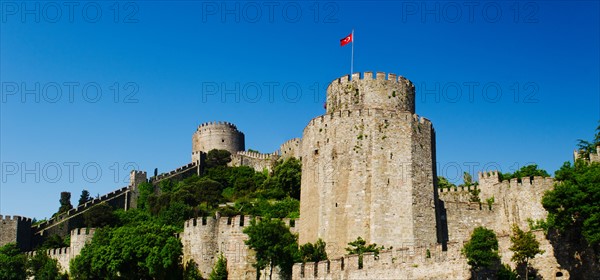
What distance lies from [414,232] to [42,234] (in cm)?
Answer: 3638

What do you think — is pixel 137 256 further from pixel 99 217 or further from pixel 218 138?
pixel 218 138

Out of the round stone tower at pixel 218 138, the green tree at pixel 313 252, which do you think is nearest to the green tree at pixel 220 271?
the green tree at pixel 313 252

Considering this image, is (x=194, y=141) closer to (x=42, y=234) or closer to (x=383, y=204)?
(x=42, y=234)

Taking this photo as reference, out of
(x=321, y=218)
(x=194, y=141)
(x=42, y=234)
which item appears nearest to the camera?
(x=321, y=218)

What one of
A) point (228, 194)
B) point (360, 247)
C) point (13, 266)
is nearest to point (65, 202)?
point (228, 194)

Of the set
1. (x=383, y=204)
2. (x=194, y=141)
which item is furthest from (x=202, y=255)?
(x=194, y=141)

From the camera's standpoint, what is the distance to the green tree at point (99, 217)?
65.7m

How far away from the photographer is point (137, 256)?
47406 mm

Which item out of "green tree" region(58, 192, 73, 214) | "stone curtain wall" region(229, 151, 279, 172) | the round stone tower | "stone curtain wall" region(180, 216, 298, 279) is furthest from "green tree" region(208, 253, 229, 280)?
the round stone tower

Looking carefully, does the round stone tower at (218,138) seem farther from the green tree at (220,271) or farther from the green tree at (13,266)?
the green tree at (220,271)

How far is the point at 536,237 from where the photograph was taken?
114 ft

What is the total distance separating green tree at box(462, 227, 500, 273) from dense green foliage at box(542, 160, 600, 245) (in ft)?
12.3

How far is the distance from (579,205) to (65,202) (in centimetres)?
5203

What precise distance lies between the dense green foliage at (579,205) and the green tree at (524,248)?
1.98 m
